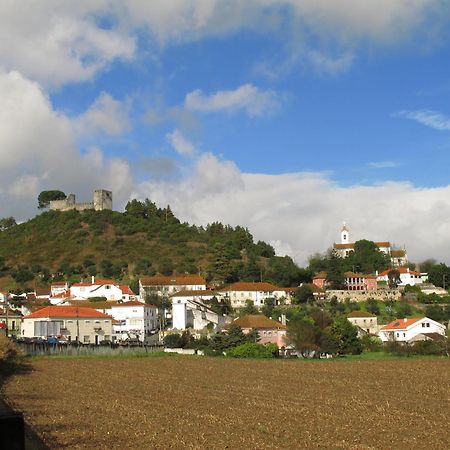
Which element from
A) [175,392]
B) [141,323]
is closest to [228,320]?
[141,323]

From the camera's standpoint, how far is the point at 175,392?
97.0 feet

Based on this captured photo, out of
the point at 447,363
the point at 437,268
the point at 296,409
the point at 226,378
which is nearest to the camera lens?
the point at 296,409

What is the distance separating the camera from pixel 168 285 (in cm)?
10706

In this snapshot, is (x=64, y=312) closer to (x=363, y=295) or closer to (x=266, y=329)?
(x=266, y=329)

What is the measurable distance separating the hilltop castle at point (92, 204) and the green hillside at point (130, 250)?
9.69ft

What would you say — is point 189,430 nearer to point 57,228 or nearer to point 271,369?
point 271,369

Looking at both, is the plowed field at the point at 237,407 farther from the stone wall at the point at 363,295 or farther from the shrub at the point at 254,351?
the stone wall at the point at 363,295

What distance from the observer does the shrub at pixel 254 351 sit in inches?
2270

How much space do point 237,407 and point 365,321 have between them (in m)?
65.5

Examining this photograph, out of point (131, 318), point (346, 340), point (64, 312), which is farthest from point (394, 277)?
point (64, 312)

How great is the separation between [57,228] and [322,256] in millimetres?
60961

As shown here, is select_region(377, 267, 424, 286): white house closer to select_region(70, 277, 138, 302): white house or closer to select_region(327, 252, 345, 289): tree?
select_region(327, 252, 345, 289): tree

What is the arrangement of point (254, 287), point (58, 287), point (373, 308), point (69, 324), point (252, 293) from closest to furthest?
point (69, 324) → point (373, 308) → point (252, 293) → point (254, 287) → point (58, 287)

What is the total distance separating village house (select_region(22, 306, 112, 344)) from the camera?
76.8m
